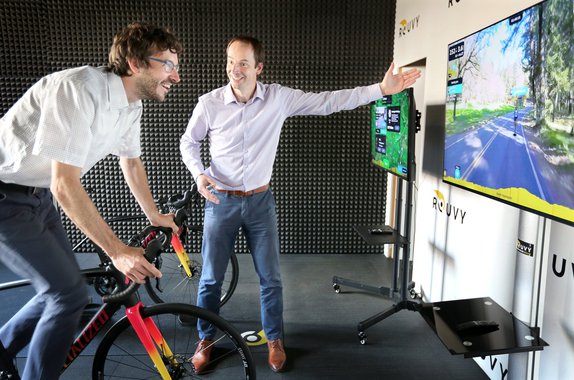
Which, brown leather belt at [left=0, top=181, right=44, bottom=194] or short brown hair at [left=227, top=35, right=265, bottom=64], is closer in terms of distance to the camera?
brown leather belt at [left=0, top=181, right=44, bottom=194]

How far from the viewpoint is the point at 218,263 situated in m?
2.62

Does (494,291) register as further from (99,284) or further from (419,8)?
(99,284)

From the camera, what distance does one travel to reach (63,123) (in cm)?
152

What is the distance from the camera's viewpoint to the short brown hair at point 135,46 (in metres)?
1.76

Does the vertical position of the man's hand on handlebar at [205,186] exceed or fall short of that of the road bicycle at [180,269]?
it exceeds it

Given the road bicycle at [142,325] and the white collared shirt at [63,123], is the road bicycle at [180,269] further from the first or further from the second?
the white collared shirt at [63,123]

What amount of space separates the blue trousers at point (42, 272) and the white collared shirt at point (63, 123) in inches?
4.6

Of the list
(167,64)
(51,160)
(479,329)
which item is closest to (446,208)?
(479,329)

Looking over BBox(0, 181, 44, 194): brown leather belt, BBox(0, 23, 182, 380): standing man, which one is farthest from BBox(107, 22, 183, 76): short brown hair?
BBox(0, 181, 44, 194): brown leather belt

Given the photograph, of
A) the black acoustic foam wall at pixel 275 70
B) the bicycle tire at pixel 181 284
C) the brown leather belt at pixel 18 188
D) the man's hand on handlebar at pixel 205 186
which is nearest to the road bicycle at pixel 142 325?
the brown leather belt at pixel 18 188

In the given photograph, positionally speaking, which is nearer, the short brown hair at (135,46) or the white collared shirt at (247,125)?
the short brown hair at (135,46)

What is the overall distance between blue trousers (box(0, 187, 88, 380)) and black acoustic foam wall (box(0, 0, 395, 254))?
9.66 feet

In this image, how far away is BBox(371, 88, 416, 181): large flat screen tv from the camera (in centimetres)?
272

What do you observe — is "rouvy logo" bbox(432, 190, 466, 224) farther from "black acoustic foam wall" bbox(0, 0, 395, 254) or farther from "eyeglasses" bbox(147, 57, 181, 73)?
"eyeglasses" bbox(147, 57, 181, 73)
